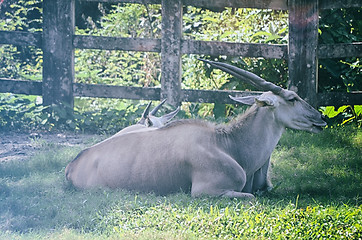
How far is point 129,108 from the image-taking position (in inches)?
428

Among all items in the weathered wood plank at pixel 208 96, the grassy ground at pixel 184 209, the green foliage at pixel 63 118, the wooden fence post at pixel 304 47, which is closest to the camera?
the grassy ground at pixel 184 209

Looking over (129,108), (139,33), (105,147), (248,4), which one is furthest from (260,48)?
(139,33)

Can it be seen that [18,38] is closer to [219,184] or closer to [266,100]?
[266,100]

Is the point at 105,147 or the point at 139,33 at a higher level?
the point at 139,33

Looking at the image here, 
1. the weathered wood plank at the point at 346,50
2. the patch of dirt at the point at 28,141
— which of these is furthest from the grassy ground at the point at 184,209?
the weathered wood plank at the point at 346,50

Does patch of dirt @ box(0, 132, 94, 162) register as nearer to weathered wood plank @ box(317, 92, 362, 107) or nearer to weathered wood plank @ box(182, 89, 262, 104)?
weathered wood plank @ box(182, 89, 262, 104)

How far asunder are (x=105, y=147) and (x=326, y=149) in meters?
2.90

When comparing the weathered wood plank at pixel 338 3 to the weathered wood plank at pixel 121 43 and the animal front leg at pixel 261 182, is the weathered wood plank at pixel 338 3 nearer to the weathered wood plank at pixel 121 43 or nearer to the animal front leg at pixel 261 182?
the weathered wood plank at pixel 121 43

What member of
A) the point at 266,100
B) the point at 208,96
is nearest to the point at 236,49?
the point at 208,96

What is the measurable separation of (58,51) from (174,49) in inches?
70.7

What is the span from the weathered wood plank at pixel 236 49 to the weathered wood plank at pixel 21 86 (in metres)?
2.32

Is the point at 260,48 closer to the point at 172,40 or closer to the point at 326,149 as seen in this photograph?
the point at 172,40

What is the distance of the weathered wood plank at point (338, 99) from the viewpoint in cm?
934

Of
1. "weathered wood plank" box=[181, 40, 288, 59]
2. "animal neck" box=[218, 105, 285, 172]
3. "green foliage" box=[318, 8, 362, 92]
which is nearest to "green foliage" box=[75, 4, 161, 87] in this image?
"weathered wood plank" box=[181, 40, 288, 59]
